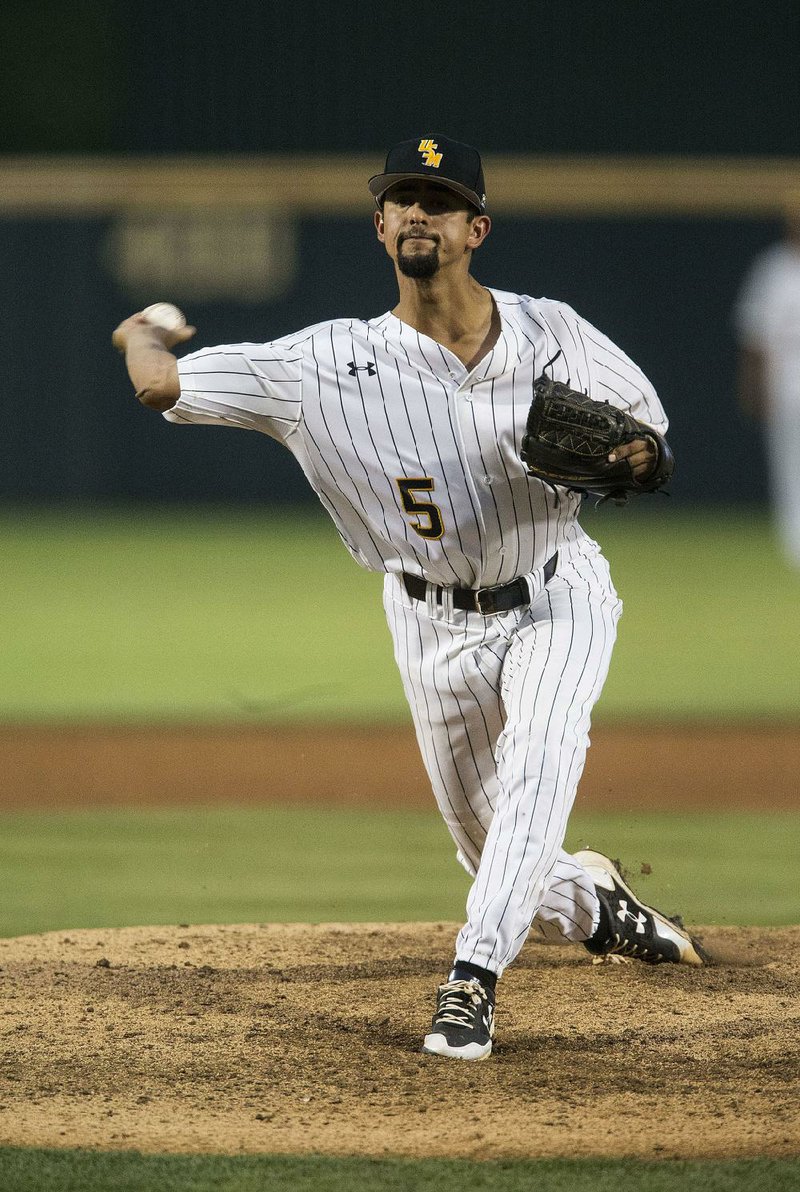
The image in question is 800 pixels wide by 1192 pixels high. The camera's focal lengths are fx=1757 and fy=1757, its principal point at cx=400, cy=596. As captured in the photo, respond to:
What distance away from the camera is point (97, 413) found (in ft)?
52.6

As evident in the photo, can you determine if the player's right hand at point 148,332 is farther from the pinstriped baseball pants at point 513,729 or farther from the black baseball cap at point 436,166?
the pinstriped baseball pants at point 513,729

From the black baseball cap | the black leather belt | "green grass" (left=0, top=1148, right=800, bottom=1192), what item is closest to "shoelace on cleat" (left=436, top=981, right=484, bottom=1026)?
"green grass" (left=0, top=1148, right=800, bottom=1192)

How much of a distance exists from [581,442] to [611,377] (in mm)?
380

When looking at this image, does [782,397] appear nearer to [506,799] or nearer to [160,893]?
[160,893]

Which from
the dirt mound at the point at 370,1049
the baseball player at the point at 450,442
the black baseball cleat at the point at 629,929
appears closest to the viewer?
the dirt mound at the point at 370,1049

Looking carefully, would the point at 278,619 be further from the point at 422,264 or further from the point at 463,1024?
the point at 463,1024

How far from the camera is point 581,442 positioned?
3.30 m

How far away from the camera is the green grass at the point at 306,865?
480 centimetres

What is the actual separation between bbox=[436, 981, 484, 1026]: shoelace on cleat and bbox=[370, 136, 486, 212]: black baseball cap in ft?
5.14

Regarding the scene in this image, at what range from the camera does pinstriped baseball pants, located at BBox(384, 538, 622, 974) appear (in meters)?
3.31

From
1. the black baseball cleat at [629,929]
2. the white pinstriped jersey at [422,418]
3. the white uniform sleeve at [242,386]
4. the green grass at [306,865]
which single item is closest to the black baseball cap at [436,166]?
the white pinstriped jersey at [422,418]

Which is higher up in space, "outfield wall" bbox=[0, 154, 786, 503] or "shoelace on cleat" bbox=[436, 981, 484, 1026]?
"outfield wall" bbox=[0, 154, 786, 503]

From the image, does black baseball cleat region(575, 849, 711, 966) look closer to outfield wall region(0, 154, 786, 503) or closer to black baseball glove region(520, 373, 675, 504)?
black baseball glove region(520, 373, 675, 504)

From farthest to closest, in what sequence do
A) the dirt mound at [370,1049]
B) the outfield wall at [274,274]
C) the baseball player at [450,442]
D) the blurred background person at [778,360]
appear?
the outfield wall at [274,274] < the blurred background person at [778,360] < the baseball player at [450,442] < the dirt mound at [370,1049]
